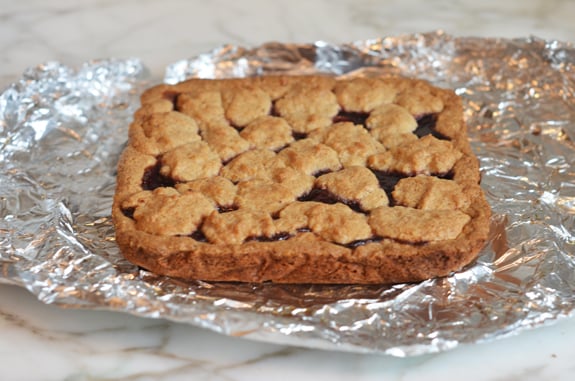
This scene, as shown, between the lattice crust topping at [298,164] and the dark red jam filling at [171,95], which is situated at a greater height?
the dark red jam filling at [171,95]

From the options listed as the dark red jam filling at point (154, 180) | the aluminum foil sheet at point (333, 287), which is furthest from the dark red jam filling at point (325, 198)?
the dark red jam filling at point (154, 180)

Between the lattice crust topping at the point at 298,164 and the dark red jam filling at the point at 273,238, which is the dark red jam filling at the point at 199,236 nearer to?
the lattice crust topping at the point at 298,164

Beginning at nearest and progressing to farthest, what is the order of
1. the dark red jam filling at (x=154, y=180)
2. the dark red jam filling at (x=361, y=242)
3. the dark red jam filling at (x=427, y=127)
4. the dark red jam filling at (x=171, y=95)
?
1. the dark red jam filling at (x=361, y=242)
2. the dark red jam filling at (x=154, y=180)
3. the dark red jam filling at (x=427, y=127)
4. the dark red jam filling at (x=171, y=95)

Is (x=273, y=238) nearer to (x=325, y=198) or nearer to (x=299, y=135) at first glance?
(x=325, y=198)

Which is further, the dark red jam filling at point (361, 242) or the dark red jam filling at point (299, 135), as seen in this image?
the dark red jam filling at point (299, 135)

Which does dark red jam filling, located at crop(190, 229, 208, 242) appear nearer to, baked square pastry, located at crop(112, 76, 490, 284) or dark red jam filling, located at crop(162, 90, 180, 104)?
baked square pastry, located at crop(112, 76, 490, 284)

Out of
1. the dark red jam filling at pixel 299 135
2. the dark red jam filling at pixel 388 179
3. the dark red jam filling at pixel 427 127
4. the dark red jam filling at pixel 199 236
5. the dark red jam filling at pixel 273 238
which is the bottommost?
the dark red jam filling at pixel 199 236

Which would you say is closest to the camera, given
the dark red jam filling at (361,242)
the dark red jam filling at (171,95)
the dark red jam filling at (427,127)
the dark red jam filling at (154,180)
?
the dark red jam filling at (361,242)

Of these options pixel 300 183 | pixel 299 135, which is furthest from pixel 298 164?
pixel 299 135
